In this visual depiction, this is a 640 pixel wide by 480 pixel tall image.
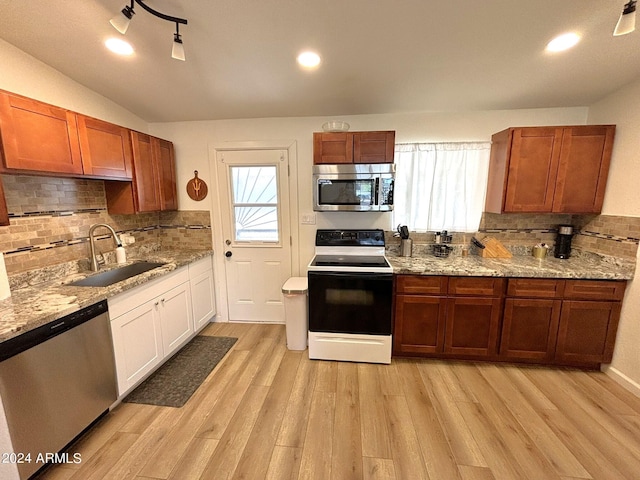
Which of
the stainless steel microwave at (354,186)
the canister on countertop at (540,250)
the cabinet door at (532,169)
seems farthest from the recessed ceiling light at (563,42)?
the canister on countertop at (540,250)

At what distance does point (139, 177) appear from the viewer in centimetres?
251

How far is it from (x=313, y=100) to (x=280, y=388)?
259 cm

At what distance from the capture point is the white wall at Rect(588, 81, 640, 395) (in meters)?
2.05

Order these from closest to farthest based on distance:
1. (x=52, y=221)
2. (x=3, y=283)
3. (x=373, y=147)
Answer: (x=3, y=283) < (x=52, y=221) < (x=373, y=147)

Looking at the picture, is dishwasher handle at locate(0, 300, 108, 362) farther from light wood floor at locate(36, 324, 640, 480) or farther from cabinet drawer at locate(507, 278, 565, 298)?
cabinet drawer at locate(507, 278, 565, 298)

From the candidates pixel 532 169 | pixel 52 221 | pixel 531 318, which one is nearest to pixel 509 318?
pixel 531 318

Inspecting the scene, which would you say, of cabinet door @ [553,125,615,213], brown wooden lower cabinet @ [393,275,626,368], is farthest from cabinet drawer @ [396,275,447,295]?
cabinet door @ [553,125,615,213]

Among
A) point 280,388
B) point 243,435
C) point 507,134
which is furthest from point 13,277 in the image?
point 507,134

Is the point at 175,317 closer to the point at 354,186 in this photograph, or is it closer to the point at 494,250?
the point at 354,186

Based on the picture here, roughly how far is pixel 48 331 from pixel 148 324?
73cm

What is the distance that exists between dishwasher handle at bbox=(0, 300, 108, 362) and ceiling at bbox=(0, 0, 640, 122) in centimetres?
180

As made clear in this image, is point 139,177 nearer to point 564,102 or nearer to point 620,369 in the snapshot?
point 564,102

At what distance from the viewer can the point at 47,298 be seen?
1637 millimetres

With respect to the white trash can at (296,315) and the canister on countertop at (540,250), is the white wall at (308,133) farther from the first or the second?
the canister on countertop at (540,250)
